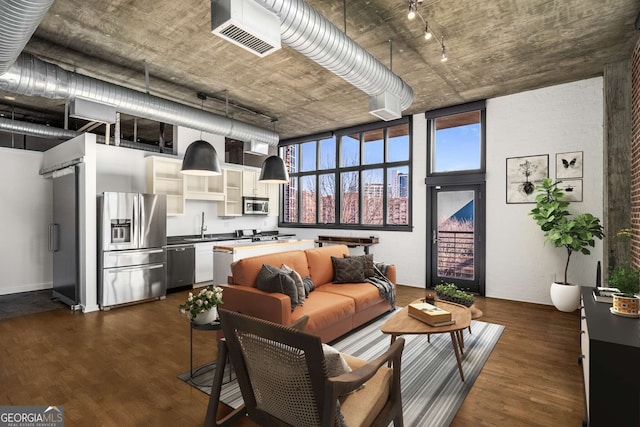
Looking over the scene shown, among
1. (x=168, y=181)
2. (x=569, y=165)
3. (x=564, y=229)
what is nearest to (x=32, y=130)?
(x=168, y=181)

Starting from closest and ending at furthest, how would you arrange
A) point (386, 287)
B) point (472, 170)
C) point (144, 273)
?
point (386, 287), point (144, 273), point (472, 170)

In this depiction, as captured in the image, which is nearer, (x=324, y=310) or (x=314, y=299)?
(x=324, y=310)

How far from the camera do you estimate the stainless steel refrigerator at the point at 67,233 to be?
502cm

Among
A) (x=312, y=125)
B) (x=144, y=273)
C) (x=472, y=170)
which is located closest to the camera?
(x=144, y=273)

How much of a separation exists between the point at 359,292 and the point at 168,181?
4.50 metres

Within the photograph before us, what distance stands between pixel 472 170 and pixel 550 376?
385cm

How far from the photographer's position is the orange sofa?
325 cm

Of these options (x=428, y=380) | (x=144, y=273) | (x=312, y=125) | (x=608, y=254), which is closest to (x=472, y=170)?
(x=608, y=254)

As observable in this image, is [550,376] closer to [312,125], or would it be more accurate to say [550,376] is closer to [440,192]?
[440,192]

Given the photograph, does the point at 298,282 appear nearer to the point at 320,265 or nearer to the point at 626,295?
the point at 320,265

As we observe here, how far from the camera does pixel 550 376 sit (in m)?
2.93

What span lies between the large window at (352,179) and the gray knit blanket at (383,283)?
214cm

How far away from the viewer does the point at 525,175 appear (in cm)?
542

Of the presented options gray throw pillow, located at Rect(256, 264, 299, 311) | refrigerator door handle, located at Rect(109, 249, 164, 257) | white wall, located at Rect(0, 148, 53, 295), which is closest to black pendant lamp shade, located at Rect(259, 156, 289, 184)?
refrigerator door handle, located at Rect(109, 249, 164, 257)
